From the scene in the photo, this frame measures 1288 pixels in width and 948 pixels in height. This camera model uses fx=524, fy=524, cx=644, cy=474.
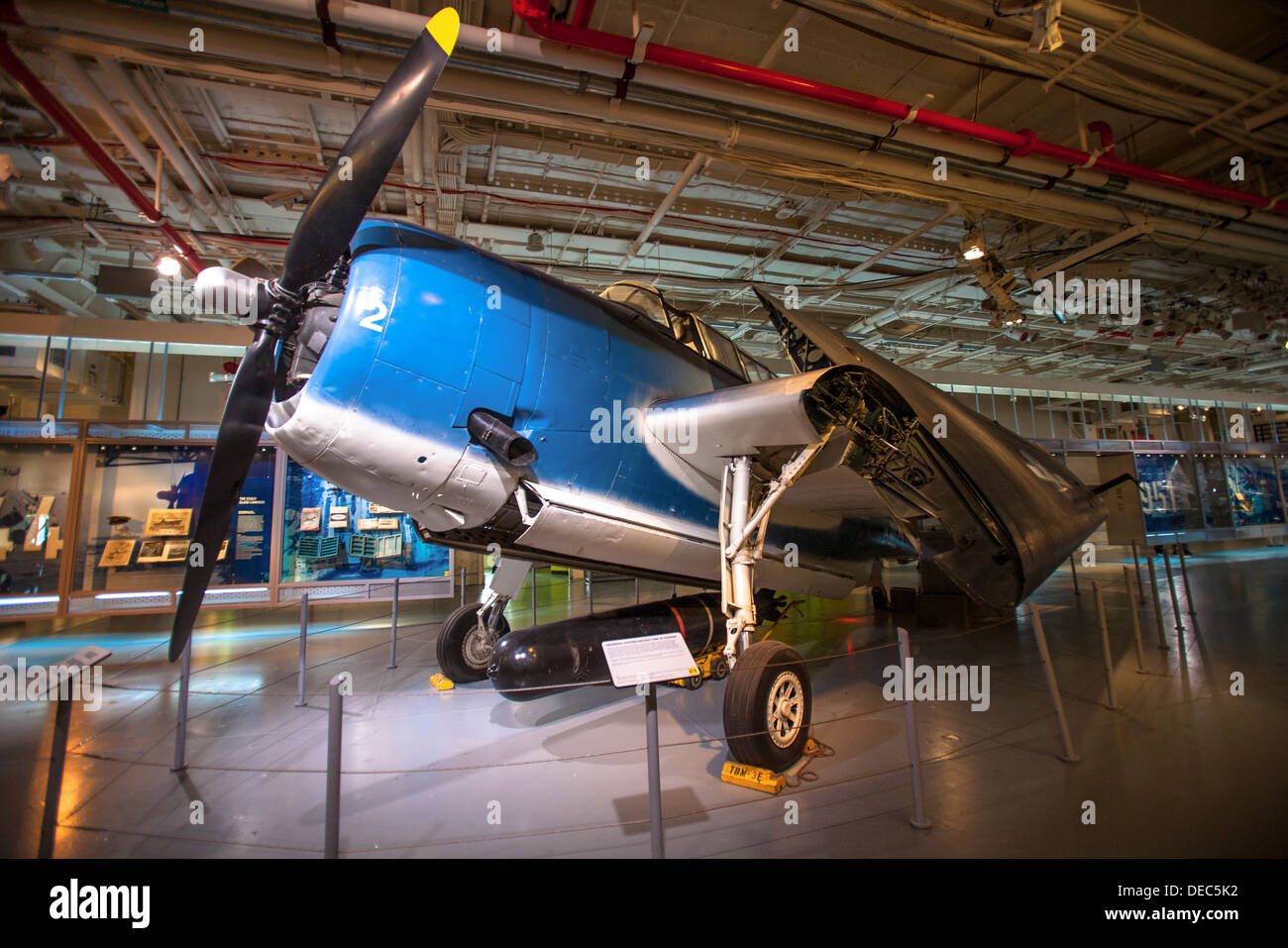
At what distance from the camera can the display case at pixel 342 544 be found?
8.79m

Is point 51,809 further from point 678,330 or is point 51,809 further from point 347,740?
A: point 678,330

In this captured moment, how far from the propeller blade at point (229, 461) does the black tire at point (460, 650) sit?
7.25 feet

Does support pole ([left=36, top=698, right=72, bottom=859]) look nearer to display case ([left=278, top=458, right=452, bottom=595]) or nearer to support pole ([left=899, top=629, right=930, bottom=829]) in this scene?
support pole ([left=899, top=629, right=930, bottom=829])

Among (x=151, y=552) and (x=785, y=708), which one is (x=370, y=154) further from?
(x=151, y=552)

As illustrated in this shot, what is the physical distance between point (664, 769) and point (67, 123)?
727 centimetres

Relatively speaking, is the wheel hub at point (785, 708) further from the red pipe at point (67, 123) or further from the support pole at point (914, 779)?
the red pipe at point (67, 123)

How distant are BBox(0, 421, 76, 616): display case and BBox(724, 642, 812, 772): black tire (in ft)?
34.0

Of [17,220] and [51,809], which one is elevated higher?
[17,220]

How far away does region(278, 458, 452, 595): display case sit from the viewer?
8789 millimetres

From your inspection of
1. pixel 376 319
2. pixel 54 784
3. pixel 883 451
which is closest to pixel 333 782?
pixel 54 784
